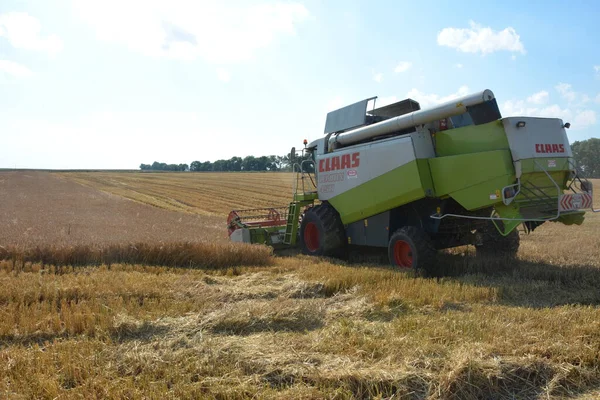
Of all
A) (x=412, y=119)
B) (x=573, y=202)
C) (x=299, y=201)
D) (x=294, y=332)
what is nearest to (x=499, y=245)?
(x=573, y=202)

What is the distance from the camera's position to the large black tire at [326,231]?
9.08 meters

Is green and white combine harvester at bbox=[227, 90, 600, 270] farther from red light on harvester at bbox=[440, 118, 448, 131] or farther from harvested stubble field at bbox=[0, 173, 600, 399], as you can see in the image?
harvested stubble field at bbox=[0, 173, 600, 399]

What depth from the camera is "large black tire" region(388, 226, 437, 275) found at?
7203 mm

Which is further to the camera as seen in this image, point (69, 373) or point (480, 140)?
point (480, 140)

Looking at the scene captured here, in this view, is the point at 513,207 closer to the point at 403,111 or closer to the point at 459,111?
the point at 459,111

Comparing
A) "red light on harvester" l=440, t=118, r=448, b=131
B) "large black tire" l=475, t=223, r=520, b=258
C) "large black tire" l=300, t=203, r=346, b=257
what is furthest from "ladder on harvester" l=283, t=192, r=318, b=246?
"large black tire" l=475, t=223, r=520, b=258

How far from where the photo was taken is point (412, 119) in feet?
24.2

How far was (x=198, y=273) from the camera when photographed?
7.25m

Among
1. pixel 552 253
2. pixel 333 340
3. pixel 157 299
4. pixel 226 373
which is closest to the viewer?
pixel 226 373

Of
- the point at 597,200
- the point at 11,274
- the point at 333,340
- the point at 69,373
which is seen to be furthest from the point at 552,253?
the point at 597,200

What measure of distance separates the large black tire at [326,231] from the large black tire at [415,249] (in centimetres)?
160

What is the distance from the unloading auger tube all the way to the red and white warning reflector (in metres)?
1.70

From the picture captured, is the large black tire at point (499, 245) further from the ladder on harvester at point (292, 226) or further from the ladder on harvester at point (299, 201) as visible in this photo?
the ladder on harvester at point (292, 226)

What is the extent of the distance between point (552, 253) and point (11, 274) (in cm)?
885
